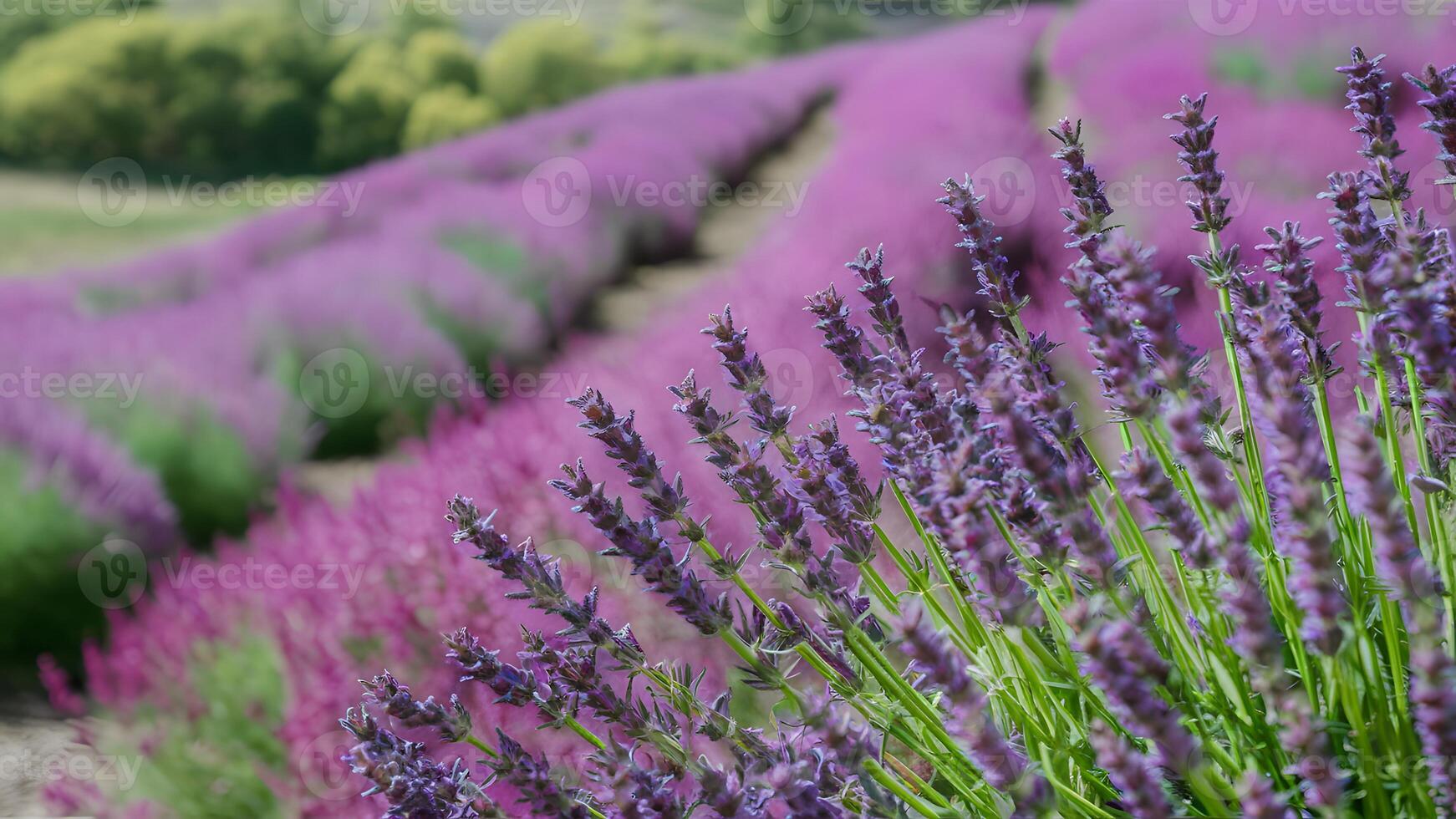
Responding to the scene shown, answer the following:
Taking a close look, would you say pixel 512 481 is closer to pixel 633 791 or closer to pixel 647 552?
pixel 647 552

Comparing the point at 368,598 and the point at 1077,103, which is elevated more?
the point at 1077,103

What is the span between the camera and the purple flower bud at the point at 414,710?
2.29 feet

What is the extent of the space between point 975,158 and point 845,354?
4191mm

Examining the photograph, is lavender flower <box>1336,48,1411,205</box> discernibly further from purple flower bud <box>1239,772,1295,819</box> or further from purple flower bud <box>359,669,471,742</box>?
purple flower bud <box>359,669,471,742</box>

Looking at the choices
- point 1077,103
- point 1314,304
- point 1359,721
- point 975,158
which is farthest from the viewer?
point 1077,103

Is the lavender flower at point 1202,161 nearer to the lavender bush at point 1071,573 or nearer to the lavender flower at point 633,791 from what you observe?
→ the lavender bush at point 1071,573

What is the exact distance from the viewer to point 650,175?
22.3 feet

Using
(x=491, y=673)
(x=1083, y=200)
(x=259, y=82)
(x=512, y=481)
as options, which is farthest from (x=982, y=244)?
(x=259, y=82)

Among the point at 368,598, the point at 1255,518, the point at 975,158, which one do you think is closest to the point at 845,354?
the point at 1255,518

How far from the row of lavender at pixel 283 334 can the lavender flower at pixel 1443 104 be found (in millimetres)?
2244

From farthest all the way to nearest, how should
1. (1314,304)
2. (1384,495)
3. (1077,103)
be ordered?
(1077,103) < (1314,304) < (1384,495)

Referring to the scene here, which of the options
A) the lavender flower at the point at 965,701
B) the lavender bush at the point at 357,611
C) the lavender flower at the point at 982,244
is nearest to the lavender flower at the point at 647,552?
the lavender flower at the point at 965,701

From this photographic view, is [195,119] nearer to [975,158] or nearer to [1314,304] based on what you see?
[975,158]

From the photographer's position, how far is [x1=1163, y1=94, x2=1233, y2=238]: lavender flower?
0.77 metres
